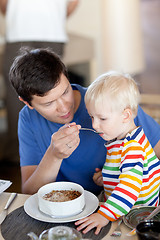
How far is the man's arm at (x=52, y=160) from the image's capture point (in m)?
1.24

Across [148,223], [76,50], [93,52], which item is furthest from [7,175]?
[148,223]

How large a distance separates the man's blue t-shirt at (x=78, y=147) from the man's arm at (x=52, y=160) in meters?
0.08

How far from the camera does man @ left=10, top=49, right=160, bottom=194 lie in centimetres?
129

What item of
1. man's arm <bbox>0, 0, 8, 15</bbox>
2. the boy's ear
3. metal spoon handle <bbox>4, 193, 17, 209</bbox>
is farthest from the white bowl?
man's arm <bbox>0, 0, 8, 15</bbox>

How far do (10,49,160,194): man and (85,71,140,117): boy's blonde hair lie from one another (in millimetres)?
129

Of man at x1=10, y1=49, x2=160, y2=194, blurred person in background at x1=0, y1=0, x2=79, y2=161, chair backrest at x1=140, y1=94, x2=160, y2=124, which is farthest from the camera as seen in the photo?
blurred person in background at x1=0, y1=0, x2=79, y2=161

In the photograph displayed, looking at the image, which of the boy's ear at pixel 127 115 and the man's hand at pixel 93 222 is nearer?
the man's hand at pixel 93 222

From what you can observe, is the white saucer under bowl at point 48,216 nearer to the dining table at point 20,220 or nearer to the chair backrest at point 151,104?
the dining table at point 20,220

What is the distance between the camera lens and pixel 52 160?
51.8 inches

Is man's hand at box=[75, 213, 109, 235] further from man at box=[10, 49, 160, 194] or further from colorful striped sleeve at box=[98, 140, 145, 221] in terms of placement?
man at box=[10, 49, 160, 194]

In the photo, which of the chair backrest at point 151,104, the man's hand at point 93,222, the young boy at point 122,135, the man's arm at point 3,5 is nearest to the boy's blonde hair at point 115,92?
the young boy at point 122,135

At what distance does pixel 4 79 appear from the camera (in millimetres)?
3656

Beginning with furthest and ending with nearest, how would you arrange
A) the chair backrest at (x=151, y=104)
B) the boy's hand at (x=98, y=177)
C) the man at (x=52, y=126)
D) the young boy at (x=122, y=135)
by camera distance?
1. the chair backrest at (x=151, y=104)
2. the boy's hand at (x=98, y=177)
3. the man at (x=52, y=126)
4. the young boy at (x=122, y=135)

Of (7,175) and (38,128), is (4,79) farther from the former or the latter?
(38,128)
